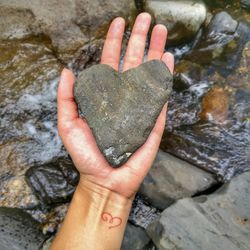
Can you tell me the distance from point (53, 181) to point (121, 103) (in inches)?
41.7

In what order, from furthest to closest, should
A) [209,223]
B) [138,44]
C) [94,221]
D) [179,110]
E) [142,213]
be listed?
[179,110]
[142,213]
[138,44]
[209,223]
[94,221]

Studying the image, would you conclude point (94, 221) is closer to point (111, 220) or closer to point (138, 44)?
point (111, 220)

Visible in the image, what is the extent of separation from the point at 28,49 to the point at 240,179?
2.41 meters

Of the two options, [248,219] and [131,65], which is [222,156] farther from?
[131,65]

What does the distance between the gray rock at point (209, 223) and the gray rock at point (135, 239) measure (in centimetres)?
17

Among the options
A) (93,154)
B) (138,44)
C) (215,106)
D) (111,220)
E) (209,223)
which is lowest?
(209,223)

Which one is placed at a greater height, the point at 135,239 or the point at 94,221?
the point at 94,221

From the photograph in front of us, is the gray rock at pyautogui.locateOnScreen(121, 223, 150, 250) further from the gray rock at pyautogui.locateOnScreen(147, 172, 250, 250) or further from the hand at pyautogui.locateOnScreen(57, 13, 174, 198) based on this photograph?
the hand at pyautogui.locateOnScreen(57, 13, 174, 198)

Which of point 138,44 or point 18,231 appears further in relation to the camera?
point 138,44

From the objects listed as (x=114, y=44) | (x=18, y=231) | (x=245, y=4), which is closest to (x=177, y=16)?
(x=245, y=4)

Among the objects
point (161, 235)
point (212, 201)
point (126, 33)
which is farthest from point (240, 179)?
point (126, 33)

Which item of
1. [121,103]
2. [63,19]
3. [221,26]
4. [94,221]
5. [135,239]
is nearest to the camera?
[94,221]

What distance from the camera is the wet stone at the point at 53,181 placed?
10.3ft

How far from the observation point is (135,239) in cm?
291
